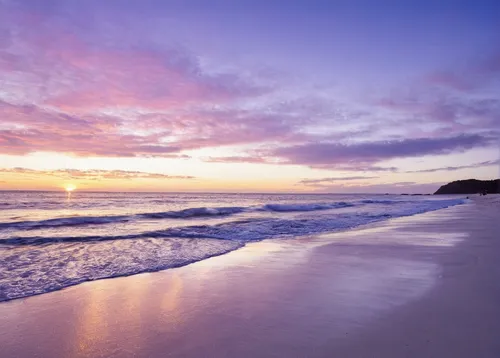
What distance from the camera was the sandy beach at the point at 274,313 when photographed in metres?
3.62

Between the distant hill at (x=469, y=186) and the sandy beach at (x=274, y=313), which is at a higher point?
the distant hill at (x=469, y=186)

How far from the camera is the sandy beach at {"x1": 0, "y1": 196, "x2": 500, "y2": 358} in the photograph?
362 cm

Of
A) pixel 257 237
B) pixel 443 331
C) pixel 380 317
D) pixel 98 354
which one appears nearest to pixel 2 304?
pixel 98 354

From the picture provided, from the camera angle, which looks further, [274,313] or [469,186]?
[469,186]

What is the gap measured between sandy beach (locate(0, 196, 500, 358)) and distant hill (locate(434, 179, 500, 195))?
188947 mm

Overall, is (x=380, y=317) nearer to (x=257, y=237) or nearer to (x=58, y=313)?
(x=58, y=313)

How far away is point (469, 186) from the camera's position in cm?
18200

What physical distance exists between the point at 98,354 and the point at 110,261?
18.5 ft

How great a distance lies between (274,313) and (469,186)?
212893 mm

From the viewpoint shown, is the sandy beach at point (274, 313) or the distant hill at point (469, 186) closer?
the sandy beach at point (274, 313)

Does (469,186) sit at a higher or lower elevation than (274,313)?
higher

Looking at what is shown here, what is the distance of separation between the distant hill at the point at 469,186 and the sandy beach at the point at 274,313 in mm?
188947

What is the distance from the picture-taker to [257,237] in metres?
14.1

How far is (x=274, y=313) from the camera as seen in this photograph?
4672mm
